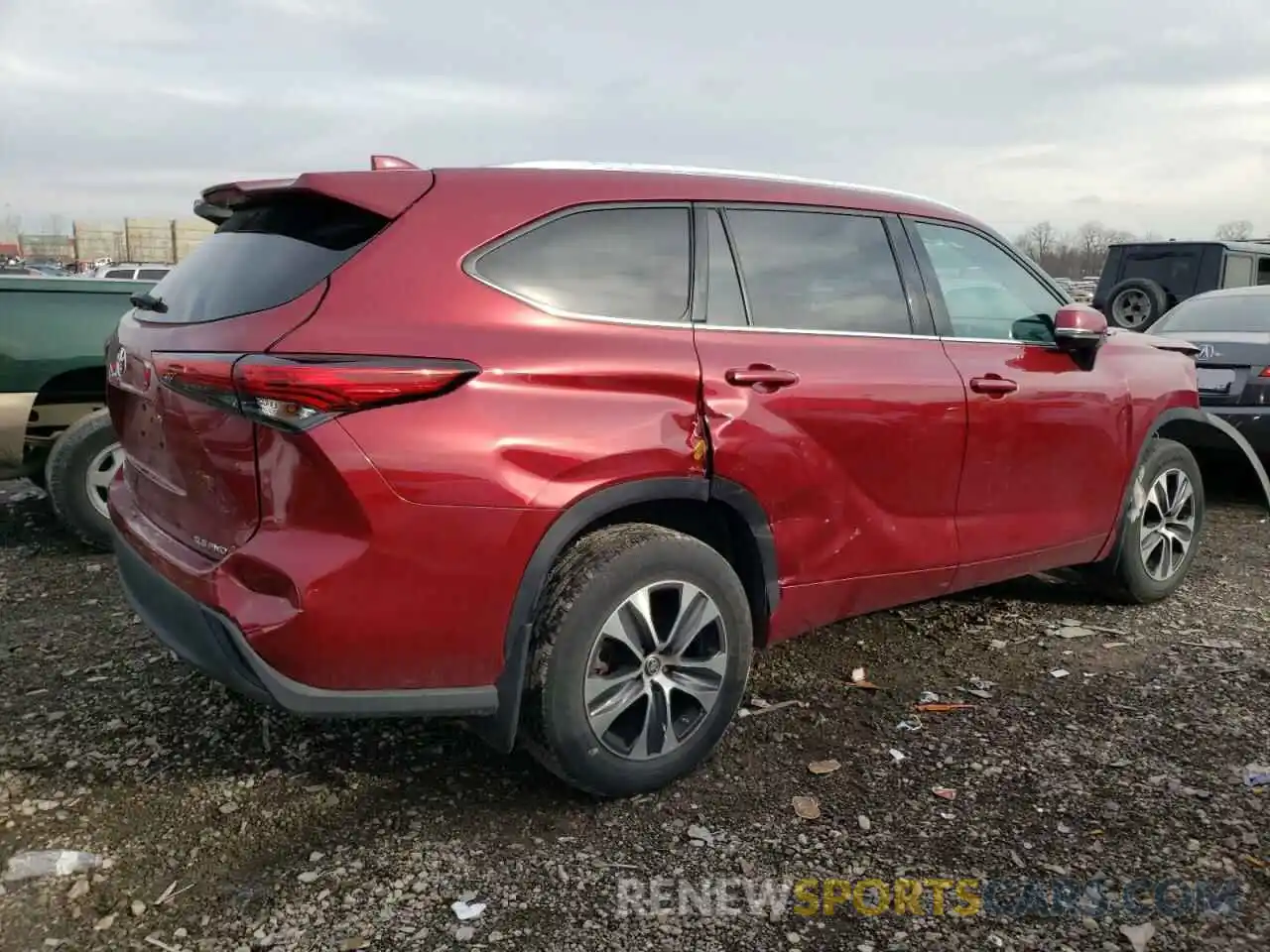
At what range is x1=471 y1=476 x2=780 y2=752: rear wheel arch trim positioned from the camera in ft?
8.78

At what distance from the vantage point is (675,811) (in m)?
2.95

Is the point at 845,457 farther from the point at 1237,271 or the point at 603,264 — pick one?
the point at 1237,271

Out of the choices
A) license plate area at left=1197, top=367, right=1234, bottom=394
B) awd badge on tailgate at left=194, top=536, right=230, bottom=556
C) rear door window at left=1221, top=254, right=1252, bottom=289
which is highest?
rear door window at left=1221, top=254, right=1252, bottom=289

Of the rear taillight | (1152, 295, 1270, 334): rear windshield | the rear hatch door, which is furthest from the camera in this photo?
(1152, 295, 1270, 334): rear windshield

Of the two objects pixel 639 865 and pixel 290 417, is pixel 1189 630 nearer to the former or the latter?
pixel 639 865

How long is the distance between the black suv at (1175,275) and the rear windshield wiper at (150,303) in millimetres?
10795

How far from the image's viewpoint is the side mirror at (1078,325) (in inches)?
154

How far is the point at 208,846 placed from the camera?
9.00 ft

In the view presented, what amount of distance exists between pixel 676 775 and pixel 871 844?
23.0 inches

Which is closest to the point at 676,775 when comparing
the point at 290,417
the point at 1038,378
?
the point at 290,417

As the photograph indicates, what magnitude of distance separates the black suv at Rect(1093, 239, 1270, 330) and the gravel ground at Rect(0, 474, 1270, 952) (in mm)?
8688

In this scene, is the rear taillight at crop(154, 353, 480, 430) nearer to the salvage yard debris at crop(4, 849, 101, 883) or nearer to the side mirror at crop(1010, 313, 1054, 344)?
the salvage yard debris at crop(4, 849, 101, 883)

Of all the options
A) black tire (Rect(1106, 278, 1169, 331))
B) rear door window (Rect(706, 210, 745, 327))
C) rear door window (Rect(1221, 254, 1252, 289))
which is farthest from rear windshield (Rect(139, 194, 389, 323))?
rear door window (Rect(1221, 254, 1252, 289))

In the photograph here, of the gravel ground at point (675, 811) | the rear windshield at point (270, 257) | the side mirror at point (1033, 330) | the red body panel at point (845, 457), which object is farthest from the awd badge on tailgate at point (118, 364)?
the side mirror at point (1033, 330)
